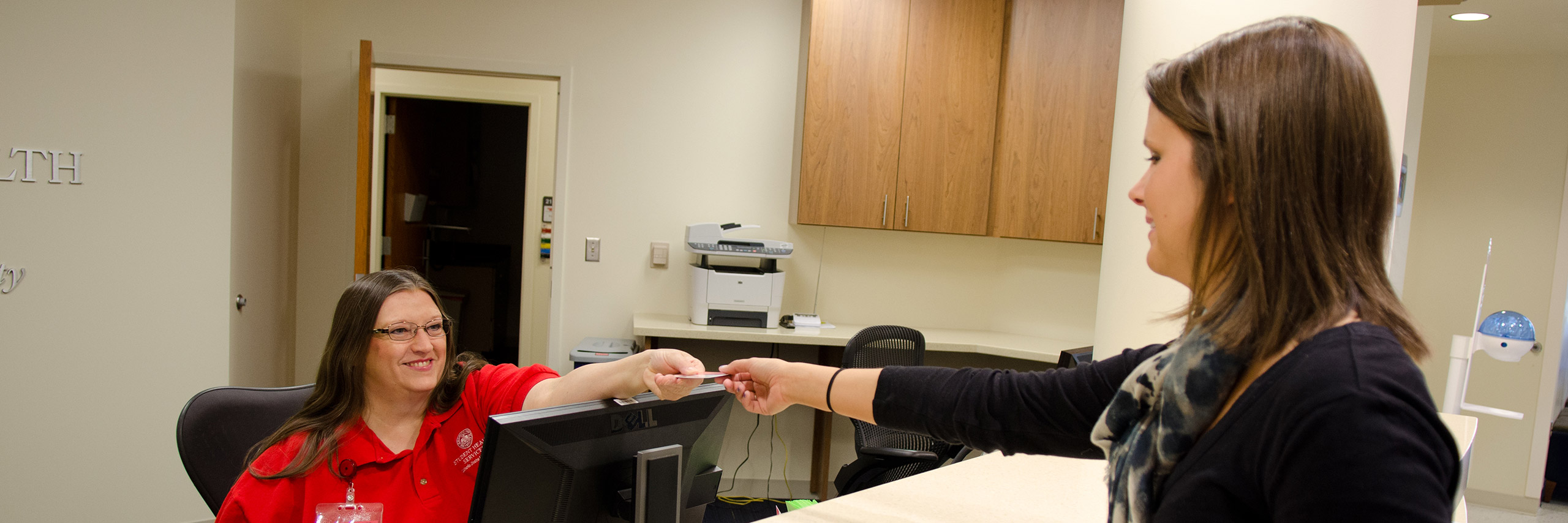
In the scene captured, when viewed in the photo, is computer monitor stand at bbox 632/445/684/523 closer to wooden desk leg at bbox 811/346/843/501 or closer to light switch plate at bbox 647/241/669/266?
wooden desk leg at bbox 811/346/843/501

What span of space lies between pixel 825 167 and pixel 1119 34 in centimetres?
148

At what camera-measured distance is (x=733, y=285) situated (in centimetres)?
369

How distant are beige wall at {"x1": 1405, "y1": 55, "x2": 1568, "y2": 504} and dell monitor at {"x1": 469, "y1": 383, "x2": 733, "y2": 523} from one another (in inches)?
208

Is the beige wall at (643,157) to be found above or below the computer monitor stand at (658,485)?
above

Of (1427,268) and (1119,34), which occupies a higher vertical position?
(1119,34)

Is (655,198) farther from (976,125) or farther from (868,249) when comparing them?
(976,125)

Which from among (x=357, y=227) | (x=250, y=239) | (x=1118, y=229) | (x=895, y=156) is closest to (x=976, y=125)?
(x=895, y=156)

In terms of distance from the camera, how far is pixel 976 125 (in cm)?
391

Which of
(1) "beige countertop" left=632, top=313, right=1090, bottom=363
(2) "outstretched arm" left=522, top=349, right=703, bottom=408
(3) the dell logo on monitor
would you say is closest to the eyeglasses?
(2) "outstretched arm" left=522, top=349, right=703, bottom=408

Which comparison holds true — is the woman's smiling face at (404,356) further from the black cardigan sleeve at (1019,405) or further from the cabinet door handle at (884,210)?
the cabinet door handle at (884,210)

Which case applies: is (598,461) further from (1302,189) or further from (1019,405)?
(1302,189)

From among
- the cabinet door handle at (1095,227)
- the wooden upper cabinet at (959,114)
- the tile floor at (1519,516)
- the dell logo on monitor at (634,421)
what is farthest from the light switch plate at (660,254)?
the tile floor at (1519,516)

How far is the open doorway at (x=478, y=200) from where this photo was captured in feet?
17.2

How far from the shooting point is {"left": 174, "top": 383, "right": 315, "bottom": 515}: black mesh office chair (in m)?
1.74
